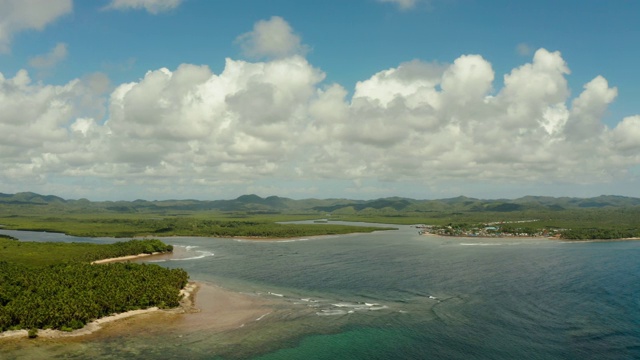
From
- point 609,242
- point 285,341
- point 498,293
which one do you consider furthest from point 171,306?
point 609,242

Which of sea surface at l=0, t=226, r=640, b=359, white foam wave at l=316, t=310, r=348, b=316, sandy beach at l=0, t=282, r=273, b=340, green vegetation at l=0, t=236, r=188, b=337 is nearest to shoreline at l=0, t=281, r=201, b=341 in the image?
sandy beach at l=0, t=282, r=273, b=340

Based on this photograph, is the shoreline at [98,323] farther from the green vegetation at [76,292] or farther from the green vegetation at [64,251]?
the green vegetation at [64,251]

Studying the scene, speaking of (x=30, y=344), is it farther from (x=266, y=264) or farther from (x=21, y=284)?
(x=266, y=264)

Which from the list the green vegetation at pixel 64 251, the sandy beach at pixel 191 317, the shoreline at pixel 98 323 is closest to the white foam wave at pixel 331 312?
the sandy beach at pixel 191 317

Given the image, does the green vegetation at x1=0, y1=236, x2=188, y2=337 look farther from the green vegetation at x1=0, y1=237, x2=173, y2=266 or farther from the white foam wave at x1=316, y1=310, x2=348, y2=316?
the green vegetation at x1=0, y1=237, x2=173, y2=266

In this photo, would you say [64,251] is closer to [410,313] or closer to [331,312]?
[331,312]

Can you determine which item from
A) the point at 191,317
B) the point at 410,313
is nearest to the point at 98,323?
the point at 191,317
